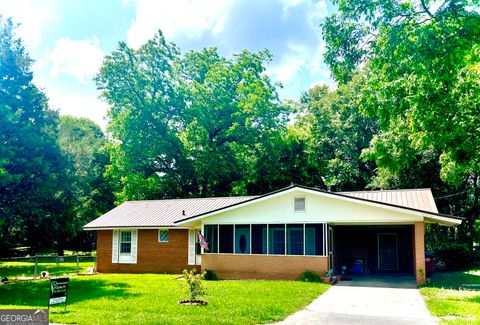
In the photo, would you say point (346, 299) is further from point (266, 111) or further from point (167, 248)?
point (266, 111)

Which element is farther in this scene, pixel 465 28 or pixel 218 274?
pixel 218 274

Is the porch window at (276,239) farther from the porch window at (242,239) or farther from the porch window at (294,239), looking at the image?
the porch window at (242,239)

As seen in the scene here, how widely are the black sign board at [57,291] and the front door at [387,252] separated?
57.8 ft

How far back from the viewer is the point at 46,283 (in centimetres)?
1916

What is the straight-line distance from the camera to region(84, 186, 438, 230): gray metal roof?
2125cm

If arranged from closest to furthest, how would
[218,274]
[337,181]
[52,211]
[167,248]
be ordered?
[218,274] → [167,248] → [52,211] → [337,181]

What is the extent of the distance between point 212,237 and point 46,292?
7.95 m

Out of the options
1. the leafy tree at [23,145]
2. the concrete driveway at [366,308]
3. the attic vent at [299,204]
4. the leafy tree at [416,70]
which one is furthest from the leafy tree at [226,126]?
the leafy tree at [416,70]

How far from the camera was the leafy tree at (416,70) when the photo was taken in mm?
9844

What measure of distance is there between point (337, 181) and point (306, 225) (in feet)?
59.8

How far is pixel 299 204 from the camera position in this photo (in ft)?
65.4

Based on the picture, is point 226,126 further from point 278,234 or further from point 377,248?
point 278,234

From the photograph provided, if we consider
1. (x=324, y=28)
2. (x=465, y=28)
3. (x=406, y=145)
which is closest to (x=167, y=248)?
(x=406, y=145)

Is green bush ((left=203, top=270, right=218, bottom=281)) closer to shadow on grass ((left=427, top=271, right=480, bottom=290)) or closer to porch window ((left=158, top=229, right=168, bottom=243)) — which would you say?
porch window ((left=158, top=229, right=168, bottom=243))
